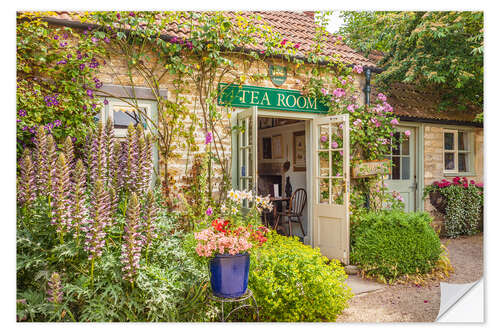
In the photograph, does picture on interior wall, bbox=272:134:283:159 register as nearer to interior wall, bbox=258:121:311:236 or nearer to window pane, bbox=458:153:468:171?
interior wall, bbox=258:121:311:236

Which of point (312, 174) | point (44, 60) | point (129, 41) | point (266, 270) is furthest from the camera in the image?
point (312, 174)

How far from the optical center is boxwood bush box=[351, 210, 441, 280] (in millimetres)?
4723

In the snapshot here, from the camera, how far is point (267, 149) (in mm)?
8617

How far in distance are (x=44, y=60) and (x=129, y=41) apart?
3.18 feet

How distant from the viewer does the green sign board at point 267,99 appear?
507cm

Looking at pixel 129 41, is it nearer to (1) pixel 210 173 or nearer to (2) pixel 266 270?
(1) pixel 210 173

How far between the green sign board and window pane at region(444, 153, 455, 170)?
11.4 feet

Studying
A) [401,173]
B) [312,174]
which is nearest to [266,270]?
[312,174]

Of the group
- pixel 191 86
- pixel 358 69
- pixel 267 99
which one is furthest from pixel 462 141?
pixel 191 86

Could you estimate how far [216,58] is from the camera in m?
4.79

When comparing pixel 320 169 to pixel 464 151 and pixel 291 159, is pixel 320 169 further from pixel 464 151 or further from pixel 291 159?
pixel 464 151

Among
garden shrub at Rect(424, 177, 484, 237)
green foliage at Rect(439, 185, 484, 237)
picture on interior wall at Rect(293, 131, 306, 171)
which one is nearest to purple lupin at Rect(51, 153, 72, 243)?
picture on interior wall at Rect(293, 131, 306, 171)

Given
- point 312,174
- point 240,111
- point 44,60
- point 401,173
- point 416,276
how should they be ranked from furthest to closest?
point 401,173 < point 312,174 < point 240,111 < point 416,276 < point 44,60

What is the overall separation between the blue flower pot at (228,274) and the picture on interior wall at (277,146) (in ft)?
17.5
